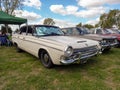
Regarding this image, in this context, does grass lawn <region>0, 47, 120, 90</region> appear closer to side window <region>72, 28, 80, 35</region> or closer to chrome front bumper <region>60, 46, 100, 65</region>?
chrome front bumper <region>60, 46, 100, 65</region>

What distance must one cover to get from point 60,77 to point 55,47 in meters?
0.97

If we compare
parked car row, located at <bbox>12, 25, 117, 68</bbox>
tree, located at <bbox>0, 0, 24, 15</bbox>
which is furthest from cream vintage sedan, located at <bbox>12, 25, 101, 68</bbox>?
tree, located at <bbox>0, 0, 24, 15</bbox>

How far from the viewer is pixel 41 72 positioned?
16.3 feet

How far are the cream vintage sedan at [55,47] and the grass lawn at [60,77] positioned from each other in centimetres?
44

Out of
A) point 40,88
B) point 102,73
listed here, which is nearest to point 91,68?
point 102,73

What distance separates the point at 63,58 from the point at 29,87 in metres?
1.30

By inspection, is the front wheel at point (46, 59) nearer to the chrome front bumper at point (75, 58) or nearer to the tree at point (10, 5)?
the chrome front bumper at point (75, 58)

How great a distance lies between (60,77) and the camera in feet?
14.7

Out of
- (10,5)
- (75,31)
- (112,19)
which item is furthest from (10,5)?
(112,19)

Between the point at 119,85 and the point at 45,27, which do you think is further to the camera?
the point at 45,27

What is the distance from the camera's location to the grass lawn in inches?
153

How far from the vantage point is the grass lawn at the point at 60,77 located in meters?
3.88

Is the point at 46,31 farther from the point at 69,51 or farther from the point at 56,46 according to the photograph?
the point at 69,51

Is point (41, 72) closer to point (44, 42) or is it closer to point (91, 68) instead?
point (44, 42)
